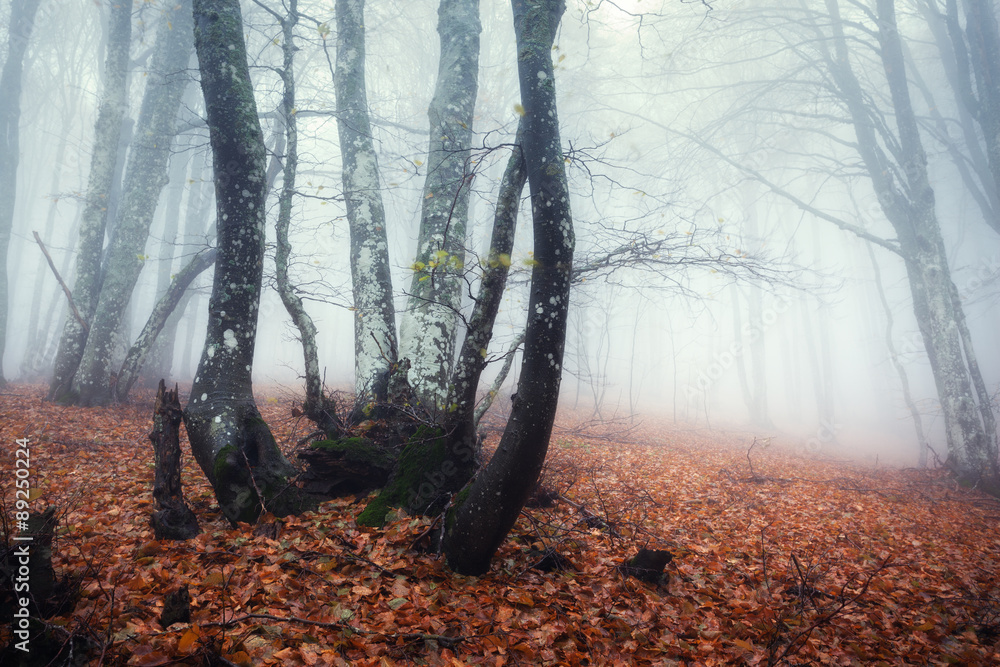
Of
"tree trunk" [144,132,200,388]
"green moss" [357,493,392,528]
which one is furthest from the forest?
"tree trunk" [144,132,200,388]

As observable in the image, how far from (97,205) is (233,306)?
818 cm

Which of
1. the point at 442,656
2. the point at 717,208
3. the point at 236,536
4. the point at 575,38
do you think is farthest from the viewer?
the point at 717,208

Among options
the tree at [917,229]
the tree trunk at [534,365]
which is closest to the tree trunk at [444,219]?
the tree trunk at [534,365]

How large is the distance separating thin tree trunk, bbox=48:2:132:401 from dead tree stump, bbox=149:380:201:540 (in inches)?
273

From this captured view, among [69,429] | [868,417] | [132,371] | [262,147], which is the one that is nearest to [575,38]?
[262,147]

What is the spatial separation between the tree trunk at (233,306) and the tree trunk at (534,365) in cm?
183

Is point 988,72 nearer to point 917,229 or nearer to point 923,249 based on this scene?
point 917,229

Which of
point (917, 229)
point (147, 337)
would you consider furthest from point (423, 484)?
point (917, 229)

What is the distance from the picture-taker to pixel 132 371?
793cm

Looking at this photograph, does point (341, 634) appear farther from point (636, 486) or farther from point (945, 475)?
point (945, 475)

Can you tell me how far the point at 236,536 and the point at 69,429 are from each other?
204 inches

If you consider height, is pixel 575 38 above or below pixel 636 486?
above

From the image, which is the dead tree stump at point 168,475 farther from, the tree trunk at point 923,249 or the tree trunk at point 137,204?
the tree trunk at point 923,249

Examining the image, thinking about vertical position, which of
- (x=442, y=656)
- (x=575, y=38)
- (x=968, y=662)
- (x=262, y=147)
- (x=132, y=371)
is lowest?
(x=968, y=662)
